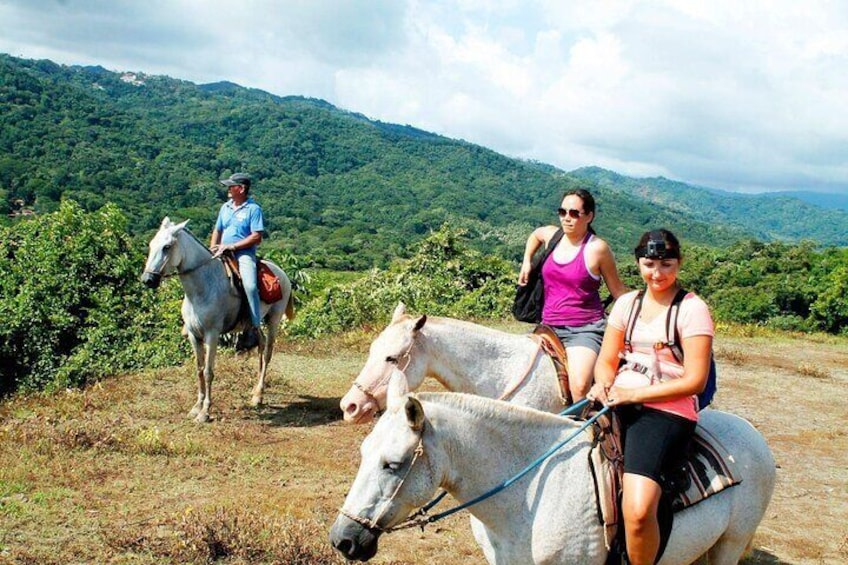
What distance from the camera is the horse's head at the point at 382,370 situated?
13.9 feet

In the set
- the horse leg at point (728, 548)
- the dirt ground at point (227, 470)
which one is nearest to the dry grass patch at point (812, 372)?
the dirt ground at point (227, 470)

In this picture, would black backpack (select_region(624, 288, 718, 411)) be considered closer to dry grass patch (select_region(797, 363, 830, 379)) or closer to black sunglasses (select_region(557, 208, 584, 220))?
black sunglasses (select_region(557, 208, 584, 220))

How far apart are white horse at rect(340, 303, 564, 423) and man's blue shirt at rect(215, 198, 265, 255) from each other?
15.1 feet

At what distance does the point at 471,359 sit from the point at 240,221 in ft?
16.8

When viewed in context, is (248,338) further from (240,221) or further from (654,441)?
(654,441)

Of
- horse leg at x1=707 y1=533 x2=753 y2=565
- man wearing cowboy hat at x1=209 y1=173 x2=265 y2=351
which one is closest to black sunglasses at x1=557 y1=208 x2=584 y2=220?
horse leg at x1=707 y1=533 x2=753 y2=565

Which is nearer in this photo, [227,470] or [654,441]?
[654,441]

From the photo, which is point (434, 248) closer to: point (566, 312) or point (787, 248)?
point (566, 312)

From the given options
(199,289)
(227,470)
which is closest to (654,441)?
(227,470)

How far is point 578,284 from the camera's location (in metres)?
4.77

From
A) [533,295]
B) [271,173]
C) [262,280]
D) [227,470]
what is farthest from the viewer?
[271,173]

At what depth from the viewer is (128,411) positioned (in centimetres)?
848

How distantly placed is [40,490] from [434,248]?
16.8 meters

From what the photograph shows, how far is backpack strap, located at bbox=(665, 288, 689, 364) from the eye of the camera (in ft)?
10.0
